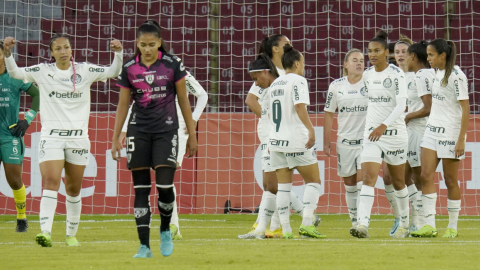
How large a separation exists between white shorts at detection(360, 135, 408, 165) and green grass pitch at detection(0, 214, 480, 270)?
75cm

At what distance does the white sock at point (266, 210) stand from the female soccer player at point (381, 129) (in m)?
0.91

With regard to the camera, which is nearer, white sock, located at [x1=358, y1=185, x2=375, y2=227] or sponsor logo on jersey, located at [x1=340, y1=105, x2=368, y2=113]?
white sock, located at [x1=358, y1=185, x2=375, y2=227]

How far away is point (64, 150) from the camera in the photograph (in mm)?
6492

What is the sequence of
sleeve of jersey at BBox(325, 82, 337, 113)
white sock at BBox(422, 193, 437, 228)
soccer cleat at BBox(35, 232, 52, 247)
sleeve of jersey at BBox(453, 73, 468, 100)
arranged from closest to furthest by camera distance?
soccer cleat at BBox(35, 232, 52, 247) < sleeve of jersey at BBox(453, 73, 468, 100) < white sock at BBox(422, 193, 437, 228) < sleeve of jersey at BBox(325, 82, 337, 113)

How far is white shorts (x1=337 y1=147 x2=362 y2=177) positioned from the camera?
7.85 meters

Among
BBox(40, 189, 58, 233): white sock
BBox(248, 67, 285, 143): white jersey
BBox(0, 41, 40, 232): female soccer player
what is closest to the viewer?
BBox(40, 189, 58, 233): white sock

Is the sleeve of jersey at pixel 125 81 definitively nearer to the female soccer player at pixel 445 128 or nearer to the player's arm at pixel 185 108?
the player's arm at pixel 185 108

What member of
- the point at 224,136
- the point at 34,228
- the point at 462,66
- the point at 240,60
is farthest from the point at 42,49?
the point at 462,66

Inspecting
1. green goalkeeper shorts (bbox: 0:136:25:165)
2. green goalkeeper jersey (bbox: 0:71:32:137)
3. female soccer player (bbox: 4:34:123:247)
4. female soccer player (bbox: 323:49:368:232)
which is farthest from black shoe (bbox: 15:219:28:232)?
female soccer player (bbox: 323:49:368:232)

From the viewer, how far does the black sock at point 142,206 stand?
17.0 ft

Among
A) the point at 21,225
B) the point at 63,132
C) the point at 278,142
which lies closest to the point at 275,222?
the point at 278,142

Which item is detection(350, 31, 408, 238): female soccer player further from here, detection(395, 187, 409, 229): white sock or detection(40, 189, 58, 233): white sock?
detection(40, 189, 58, 233): white sock

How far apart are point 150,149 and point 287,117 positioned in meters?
2.09

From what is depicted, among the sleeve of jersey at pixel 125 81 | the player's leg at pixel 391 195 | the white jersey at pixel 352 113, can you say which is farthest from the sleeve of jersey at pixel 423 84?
the sleeve of jersey at pixel 125 81
